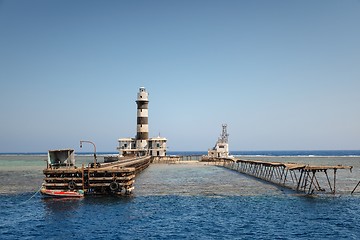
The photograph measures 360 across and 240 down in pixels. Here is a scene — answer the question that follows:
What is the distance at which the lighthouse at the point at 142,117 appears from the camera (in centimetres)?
9800

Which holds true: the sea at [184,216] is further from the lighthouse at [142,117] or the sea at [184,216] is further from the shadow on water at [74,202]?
the lighthouse at [142,117]

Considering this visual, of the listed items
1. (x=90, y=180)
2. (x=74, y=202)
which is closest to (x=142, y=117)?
(x=90, y=180)

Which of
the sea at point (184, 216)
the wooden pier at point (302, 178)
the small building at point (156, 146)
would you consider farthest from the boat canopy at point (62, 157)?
the small building at point (156, 146)

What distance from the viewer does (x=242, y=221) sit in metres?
25.8

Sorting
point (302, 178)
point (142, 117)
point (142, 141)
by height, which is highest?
point (142, 117)

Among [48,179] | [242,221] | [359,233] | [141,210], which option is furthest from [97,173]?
[359,233]

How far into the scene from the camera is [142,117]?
98000 millimetres

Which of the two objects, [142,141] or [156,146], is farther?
[156,146]

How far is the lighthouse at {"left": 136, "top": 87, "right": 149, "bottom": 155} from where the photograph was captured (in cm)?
9800

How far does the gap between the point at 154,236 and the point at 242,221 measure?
7194 millimetres

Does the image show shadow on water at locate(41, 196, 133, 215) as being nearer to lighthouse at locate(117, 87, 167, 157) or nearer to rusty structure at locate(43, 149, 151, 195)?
rusty structure at locate(43, 149, 151, 195)

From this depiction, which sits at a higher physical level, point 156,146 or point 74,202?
point 156,146

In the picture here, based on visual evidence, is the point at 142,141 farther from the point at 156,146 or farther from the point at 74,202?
the point at 74,202

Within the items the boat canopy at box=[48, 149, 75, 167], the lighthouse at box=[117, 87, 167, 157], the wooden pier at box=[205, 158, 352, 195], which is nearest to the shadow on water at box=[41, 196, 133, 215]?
the boat canopy at box=[48, 149, 75, 167]
